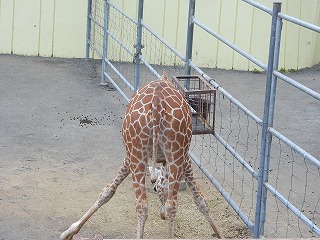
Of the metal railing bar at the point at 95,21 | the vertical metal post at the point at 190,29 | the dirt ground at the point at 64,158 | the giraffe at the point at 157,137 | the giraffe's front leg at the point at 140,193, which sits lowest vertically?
the dirt ground at the point at 64,158

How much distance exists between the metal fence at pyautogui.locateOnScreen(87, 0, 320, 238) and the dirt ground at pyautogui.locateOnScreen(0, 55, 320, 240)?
0.80 ft

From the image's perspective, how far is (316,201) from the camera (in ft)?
21.2

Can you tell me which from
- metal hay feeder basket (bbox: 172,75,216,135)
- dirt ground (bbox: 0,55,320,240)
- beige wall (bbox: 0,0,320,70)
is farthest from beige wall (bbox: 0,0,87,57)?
metal hay feeder basket (bbox: 172,75,216,135)

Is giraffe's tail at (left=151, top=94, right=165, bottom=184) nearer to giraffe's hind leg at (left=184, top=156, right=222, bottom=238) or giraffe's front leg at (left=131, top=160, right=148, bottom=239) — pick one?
giraffe's front leg at (left=131, top=160, right=148, bottom=239)

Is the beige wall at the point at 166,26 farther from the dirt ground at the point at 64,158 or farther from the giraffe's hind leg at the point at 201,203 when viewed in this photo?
the giraffe's hind leg at the point at 201,203

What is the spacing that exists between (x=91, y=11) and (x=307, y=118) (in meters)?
3.01

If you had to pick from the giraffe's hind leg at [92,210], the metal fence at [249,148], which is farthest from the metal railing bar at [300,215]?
the giraffe's hind leg at [92,210]

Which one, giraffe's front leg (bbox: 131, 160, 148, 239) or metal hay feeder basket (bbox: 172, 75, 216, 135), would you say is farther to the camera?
metal hay feeder basket (bbox: 172, 75, 216, 135)

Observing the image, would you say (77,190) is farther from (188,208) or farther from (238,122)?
(238,122)

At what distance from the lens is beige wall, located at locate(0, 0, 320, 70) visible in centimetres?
1011

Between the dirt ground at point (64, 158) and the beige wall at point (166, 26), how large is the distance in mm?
227

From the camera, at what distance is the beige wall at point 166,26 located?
10.1 meters

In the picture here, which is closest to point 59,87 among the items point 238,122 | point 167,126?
point 238,122

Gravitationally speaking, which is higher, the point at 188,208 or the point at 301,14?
the point at 301,14
